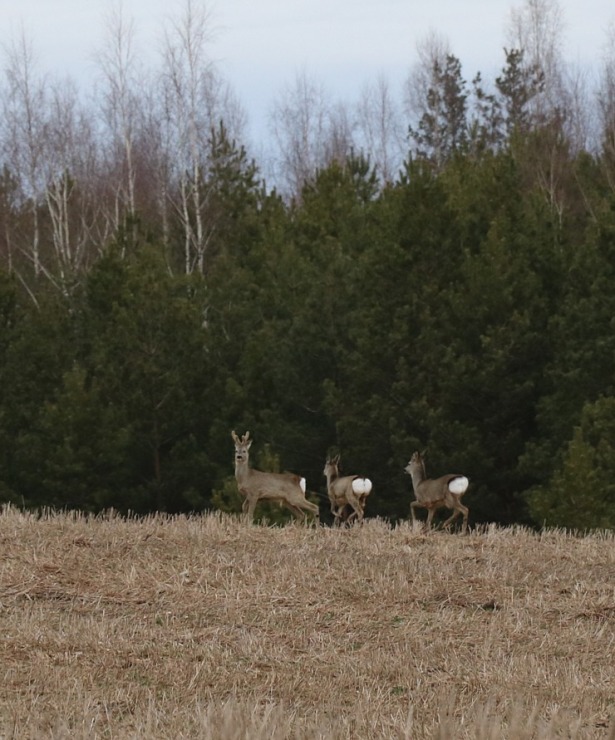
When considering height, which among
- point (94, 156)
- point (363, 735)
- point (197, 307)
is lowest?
point (363, 735)

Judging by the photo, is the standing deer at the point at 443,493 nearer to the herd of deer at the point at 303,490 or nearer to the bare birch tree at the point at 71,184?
the herd of deer at the point at 303,490

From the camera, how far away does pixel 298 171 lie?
59.1 meters

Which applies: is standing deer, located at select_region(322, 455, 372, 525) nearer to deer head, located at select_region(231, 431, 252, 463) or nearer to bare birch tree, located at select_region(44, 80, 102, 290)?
deer head, located at select_region(231, 431, 252, 463)

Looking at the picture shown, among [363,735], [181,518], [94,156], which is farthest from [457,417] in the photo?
[94,156]

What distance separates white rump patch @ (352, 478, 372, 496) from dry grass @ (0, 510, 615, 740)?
472 centimetres

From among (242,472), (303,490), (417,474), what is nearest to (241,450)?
(242,472)

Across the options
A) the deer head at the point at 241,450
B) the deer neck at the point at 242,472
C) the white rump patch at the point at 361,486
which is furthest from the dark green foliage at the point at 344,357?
the deer neck at the point at 242,472

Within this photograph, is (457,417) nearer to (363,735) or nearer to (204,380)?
(204,380)

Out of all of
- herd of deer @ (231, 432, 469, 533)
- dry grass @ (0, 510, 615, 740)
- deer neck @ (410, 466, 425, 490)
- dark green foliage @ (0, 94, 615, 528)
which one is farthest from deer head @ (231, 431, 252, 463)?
dark green foliage @ (0, 94, 615, 528)

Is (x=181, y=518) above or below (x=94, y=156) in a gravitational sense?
below

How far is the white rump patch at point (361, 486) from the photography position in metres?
18.1

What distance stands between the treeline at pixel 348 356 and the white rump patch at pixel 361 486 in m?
6.21

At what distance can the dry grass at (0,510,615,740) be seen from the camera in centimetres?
655

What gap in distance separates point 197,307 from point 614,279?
9964 mm
